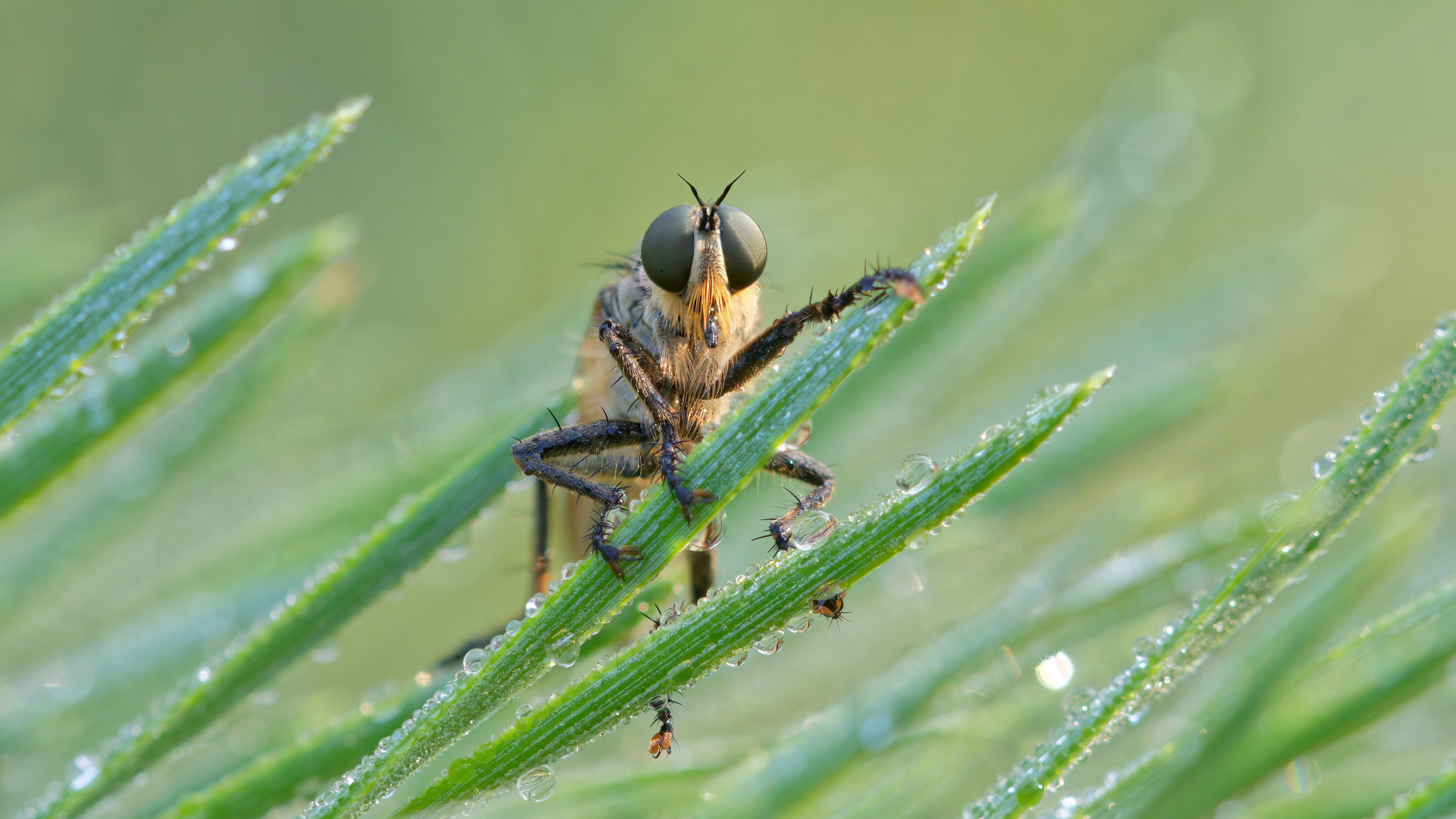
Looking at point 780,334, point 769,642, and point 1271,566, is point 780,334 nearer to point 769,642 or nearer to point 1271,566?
point 769,642

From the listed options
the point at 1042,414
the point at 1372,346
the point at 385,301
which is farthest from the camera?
the point at 1372,346

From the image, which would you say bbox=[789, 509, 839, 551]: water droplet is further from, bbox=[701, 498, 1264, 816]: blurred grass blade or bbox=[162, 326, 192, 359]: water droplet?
bbox=[162, 326, 192, 359]: water droplet

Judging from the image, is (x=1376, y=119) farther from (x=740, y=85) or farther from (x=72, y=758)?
(x=72, y=758)

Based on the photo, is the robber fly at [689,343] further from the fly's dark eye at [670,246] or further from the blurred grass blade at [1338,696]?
the blurred grass blade at [1338,696]

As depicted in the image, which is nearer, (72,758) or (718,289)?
(72,758)

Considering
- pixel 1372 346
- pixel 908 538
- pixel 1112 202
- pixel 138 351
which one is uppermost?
pixel 1372 346

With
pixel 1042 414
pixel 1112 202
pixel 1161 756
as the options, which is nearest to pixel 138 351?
pixel 1042 414

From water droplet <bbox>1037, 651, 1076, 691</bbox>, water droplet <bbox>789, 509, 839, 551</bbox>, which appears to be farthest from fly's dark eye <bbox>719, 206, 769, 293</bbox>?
water droplet <bbox>1037, 651, 1076, 691</bbox>

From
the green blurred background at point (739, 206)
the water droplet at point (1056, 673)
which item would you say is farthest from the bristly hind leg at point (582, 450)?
the water droplet at point (1056, 673)

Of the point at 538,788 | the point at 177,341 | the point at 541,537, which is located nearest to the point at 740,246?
the point at 541,537
